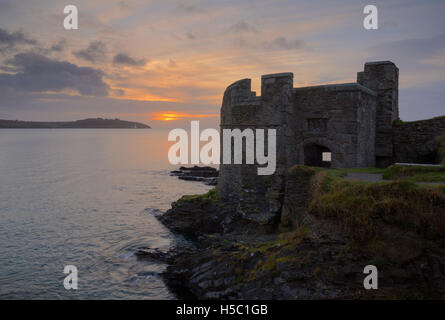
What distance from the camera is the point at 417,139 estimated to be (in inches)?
869

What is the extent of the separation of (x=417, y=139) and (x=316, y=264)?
15.0m

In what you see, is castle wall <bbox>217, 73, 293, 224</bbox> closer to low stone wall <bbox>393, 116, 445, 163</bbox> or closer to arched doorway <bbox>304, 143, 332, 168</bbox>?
arched doorway <bbox>304, 143, 332, 168</bbox>

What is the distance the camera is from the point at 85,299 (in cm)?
1633

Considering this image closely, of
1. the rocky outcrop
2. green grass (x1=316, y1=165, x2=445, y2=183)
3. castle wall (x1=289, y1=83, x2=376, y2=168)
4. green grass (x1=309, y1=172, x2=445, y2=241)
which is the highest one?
castle wall (x1=289, y1=83, x2=376, y2=168)

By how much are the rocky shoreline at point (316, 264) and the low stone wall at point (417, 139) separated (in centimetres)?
886

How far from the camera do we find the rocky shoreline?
33.2ft

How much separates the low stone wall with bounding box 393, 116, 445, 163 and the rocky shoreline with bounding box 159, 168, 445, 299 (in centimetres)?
886

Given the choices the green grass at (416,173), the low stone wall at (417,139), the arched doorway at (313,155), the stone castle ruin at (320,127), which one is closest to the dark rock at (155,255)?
the stone castle ruin at (320,127)

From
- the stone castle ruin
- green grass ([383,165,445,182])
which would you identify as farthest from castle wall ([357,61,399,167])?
green grass ([383,165,445,182])

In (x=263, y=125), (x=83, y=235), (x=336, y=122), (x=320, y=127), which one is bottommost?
(x=83, y=235)

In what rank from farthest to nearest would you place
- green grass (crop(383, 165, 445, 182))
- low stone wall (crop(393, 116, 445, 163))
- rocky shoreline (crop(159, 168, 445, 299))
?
low stone wall (crop(393, 116, 445, 163)) → green grass (crop(383, 165, 445, 182)) → rocky shoreline (crop(159, 168, 445, 299))

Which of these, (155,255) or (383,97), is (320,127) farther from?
(155,255)

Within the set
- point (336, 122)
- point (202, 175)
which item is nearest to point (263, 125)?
point (336, 122)
